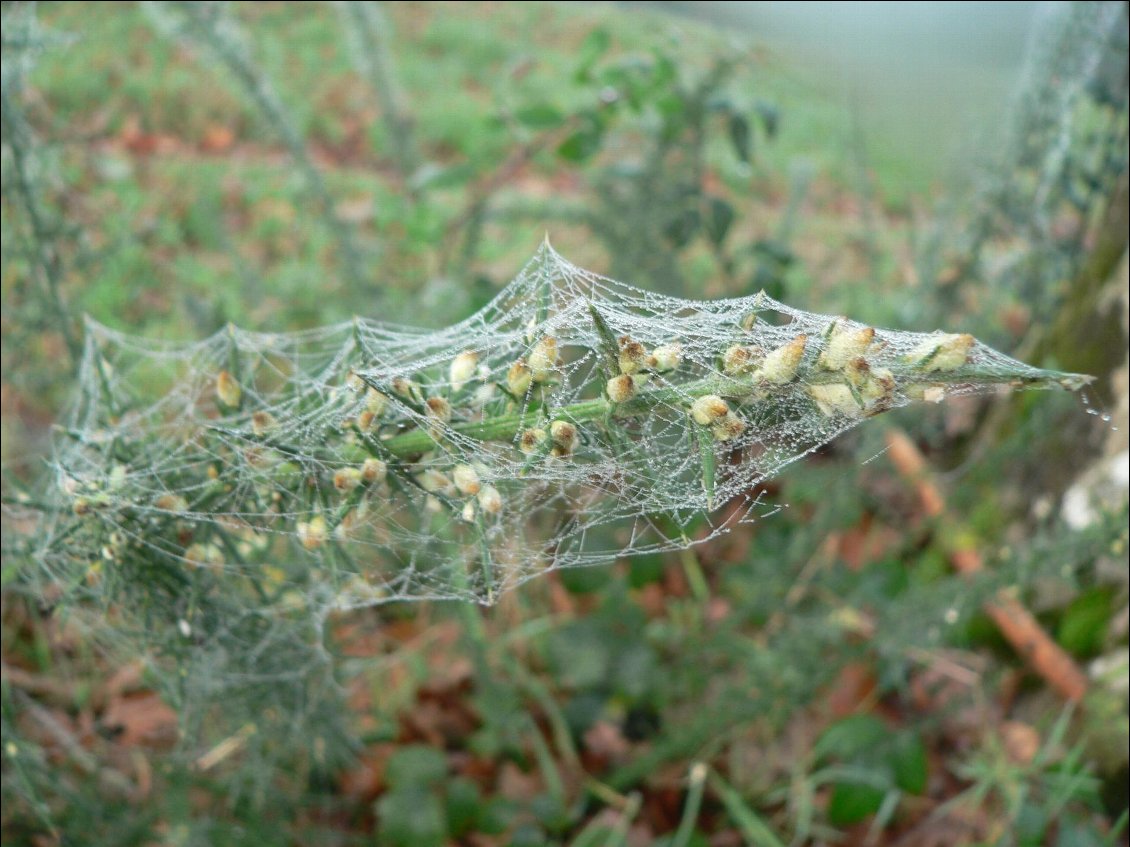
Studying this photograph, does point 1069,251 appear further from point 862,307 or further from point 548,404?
point 548,404

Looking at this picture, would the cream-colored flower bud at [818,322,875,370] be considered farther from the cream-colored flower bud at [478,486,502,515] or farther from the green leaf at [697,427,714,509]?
the cream-colored flower bud at [478,486,502,515]

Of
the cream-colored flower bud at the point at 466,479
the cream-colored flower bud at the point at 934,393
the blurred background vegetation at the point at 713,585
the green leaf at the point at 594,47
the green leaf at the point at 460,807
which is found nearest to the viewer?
the cream-colored flower bud at the point at 934,393

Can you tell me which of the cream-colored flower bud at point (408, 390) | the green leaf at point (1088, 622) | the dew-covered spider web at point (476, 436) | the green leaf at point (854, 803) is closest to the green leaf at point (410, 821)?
the dew-covered spider web at point (476, 436)

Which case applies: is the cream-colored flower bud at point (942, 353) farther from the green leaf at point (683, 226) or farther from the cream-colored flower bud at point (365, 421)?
the green leaf at point (683, 226)

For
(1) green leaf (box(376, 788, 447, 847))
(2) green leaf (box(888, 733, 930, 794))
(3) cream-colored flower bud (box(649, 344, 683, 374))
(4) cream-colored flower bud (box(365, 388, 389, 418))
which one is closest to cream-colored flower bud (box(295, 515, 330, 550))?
(4) cream-colored flower bud (box(365, 388, 389, 418))

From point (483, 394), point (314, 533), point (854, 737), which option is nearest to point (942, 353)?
point (483, 394)

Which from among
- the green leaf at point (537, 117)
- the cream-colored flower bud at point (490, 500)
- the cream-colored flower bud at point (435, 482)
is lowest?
the cream-colored flower bud at point (435, 482)
